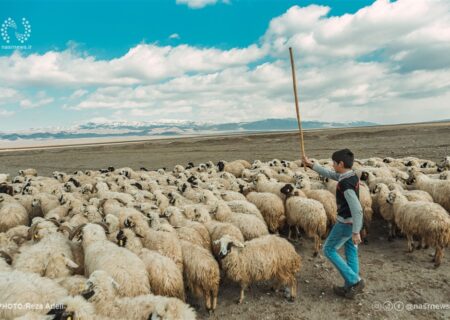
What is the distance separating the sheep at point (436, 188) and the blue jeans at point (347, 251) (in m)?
4.83

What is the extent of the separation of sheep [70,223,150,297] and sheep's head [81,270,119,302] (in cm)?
36

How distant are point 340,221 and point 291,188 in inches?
139

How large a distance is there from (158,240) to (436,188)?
26.6ft

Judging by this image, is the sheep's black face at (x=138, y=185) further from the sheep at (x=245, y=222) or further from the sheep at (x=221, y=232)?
the sheep at (x=221, y=232)

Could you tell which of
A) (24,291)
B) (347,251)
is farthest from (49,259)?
(347,251)

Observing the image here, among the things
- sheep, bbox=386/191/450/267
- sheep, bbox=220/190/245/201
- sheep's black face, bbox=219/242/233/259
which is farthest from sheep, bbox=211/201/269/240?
sheep, bbox=386/191/450/267

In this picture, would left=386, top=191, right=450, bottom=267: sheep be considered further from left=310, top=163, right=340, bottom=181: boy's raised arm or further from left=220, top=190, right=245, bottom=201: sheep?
left=220, top=190, right=245, bottom=201: sheep

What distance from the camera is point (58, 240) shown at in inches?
254

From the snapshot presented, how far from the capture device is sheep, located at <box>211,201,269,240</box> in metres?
7.57

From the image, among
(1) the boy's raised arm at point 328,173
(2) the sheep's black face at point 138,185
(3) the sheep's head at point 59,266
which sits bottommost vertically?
(3) the sheep's head at point 59,266

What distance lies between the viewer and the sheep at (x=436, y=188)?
29.7 ft

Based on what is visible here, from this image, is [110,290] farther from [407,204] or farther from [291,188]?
[407,204]

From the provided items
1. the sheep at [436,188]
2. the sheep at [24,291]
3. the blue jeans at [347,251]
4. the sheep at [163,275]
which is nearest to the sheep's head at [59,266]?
the sheep at [24,291]

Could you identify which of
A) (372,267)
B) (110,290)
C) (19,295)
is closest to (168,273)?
(110,290)
